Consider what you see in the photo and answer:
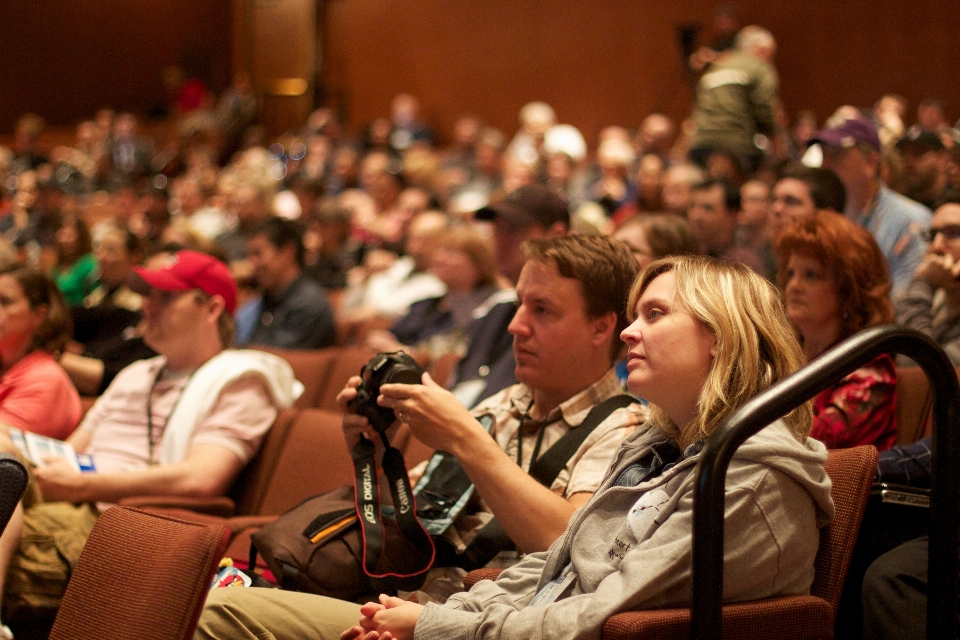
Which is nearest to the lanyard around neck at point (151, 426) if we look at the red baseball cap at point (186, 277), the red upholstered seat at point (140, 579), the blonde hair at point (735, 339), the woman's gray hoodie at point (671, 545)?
the red baseball cap at point (186, 277)

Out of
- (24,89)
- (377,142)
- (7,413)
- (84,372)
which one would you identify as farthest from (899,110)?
(24,89)

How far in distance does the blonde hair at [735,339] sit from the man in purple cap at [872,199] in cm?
223

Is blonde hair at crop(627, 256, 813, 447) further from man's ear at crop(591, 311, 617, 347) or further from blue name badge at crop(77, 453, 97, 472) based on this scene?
blue name badge at crop(77, 453, 97, 472)

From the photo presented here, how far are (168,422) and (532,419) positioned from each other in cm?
122

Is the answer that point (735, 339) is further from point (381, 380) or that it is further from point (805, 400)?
point (381, 380)

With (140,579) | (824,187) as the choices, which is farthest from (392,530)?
(824,187)

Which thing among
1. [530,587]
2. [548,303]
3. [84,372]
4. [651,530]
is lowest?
[84,372]

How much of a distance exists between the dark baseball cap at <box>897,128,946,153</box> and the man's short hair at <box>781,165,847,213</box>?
3.27 ft

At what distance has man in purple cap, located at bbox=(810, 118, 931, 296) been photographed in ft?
12.0

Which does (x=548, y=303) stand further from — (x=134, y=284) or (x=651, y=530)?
(x=134, y=284)

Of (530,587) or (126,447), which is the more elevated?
(530,587)

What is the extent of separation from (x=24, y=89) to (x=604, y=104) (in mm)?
8926

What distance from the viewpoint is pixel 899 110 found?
24.9 ft

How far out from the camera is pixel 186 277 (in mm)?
2994
